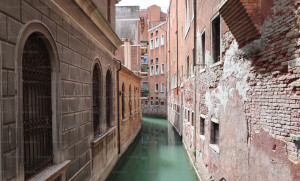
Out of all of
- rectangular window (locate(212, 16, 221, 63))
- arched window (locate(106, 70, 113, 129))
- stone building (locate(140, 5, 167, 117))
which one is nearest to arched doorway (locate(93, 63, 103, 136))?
arched window (locate(106, 70, 113, 129))

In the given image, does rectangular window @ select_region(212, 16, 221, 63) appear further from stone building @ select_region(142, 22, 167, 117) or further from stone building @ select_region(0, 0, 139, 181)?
stone building @ select_region(142, 22, 167, 117)

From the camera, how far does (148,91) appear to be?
30969mm

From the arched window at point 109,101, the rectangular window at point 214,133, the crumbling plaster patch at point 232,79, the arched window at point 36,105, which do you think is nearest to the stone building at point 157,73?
the arched window at point 109,101

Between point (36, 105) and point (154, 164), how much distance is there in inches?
285

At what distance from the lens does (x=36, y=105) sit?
297cm

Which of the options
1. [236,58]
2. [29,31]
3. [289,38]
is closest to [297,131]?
[289,38]

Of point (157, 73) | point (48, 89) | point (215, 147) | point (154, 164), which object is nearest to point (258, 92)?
point (215, 147)

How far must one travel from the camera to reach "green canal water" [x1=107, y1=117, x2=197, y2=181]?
7.59 metres

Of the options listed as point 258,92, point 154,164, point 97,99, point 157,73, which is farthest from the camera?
point 157,73

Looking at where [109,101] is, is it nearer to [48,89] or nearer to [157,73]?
[48,89]

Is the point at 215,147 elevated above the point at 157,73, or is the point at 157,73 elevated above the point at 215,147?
the point at 157,73

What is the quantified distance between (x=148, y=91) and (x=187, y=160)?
21837 mm

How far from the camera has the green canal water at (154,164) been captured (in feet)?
24.9

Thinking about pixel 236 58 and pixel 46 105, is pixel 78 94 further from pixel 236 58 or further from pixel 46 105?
pixel 236 58
